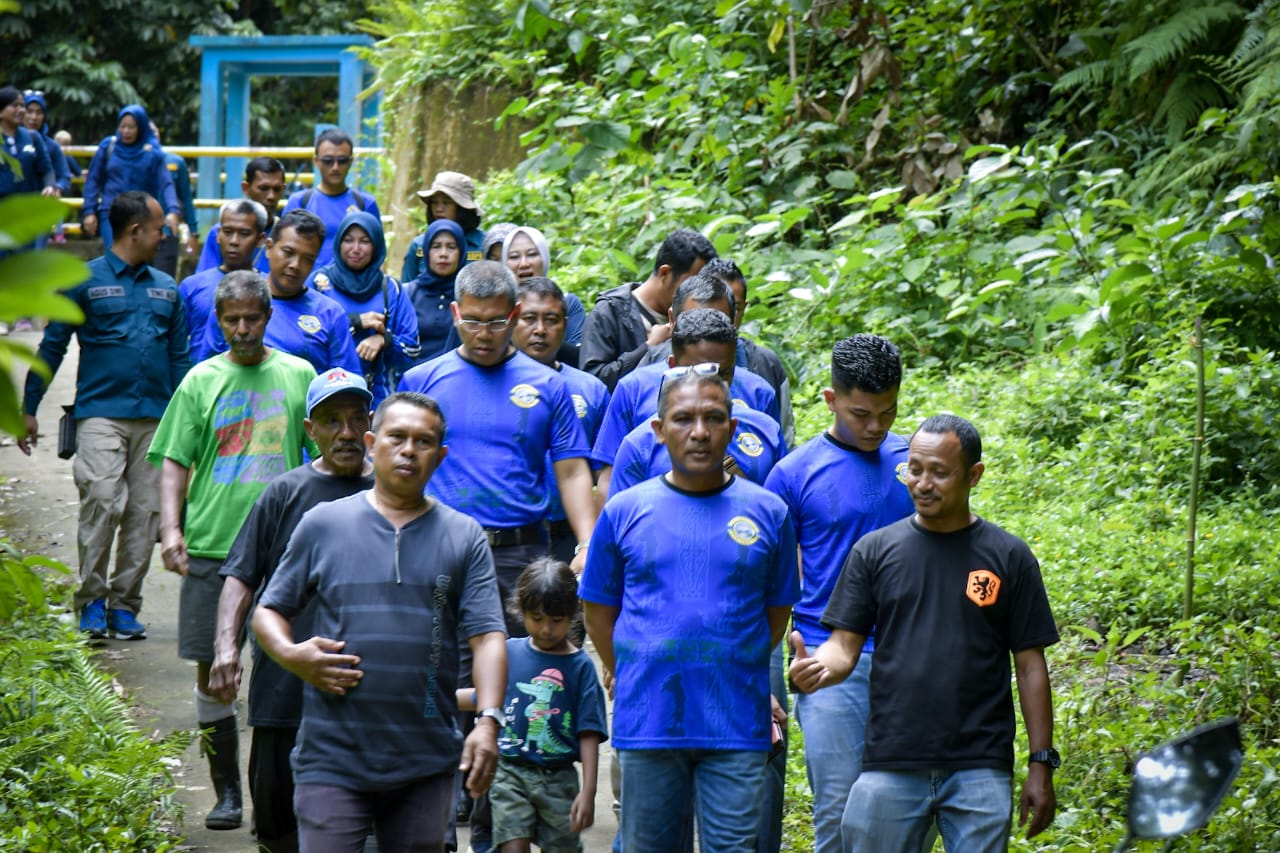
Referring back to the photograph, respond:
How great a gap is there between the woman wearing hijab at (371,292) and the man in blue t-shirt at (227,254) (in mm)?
439

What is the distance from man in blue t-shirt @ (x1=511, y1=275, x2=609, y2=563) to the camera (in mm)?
6824

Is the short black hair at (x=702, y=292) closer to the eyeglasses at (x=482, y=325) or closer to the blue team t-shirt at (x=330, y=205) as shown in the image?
the eyeglasses at (x=482, y=325)

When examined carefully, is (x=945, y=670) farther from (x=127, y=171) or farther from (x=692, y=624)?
(x=127, y=171)

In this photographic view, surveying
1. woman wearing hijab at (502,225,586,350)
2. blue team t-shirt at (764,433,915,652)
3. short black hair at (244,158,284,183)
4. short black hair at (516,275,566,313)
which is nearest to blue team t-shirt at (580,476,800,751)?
blue team t-shirt at (764,433,915,652)

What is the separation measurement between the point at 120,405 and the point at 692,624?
495cm

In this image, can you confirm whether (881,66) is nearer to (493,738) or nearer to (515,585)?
(515,585)

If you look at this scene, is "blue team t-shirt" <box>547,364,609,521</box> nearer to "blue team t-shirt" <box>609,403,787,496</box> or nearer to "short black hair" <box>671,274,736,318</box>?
"short black hair" <box>671,274,736,318</box>

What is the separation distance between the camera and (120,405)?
337 inches

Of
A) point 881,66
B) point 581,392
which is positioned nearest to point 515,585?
point 581,392

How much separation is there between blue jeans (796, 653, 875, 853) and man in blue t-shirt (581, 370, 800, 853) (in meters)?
0.42

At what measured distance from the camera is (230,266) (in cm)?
895

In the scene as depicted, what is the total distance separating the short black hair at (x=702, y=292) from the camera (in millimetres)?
6125

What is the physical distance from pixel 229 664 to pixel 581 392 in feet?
6.96

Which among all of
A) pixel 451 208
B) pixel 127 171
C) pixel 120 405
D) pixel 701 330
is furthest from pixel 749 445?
pixel 127 171
